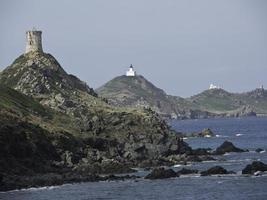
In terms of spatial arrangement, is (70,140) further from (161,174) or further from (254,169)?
(254,169)

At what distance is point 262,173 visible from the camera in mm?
129875

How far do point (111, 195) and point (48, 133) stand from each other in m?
46.0

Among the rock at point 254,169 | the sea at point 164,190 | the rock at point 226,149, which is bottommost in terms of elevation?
the sea at point 164,190

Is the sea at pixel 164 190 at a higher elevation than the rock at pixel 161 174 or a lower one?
lower

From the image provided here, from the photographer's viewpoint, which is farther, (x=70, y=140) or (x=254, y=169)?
(x=70, y=140)

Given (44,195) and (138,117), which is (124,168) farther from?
(138,117)

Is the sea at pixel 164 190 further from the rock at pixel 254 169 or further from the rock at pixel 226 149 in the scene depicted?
the rock at pixel 226 149

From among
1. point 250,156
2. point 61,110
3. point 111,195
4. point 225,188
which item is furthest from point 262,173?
point 61,110

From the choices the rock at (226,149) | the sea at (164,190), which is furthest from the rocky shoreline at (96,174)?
the rock at (226,149)

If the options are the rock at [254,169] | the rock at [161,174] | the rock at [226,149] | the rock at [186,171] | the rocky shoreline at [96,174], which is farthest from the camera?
the rock at [226,149]

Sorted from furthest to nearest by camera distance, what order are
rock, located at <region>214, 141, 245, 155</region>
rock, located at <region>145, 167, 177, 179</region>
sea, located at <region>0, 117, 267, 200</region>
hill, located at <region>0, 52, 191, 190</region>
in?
rock, located at <region>214, 141, 245, 155</region> < hill, located at <region>0, 52, 191, 190</region> < rock, located at <region>145, 167, 177, 179</region> < sea, located at <region>0, 117, 267, 200</region>

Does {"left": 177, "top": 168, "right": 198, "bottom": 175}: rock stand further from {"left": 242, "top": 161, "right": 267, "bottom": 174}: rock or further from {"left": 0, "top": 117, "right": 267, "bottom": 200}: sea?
{"left": 242, "top": 161, "right": 267, "bottom": 174}: rock

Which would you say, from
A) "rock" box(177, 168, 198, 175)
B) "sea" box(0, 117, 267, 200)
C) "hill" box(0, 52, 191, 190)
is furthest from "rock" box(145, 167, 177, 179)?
"hill" box(0, 52, 191, 190)

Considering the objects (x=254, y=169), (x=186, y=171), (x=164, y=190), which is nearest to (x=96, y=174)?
(x=186, y=171)
